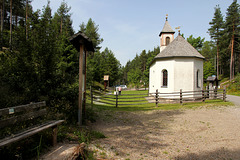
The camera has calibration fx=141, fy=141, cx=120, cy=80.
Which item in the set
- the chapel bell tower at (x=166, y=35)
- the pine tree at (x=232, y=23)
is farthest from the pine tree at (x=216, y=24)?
the chapel bell tower at (x=166, y=35)

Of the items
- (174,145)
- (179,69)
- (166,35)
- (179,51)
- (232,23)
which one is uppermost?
(232,23)

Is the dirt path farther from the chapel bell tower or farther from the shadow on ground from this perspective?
the chapel bell tower

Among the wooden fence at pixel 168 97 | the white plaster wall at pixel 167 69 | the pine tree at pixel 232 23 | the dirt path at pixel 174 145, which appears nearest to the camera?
the dirt path at pixel 174 145

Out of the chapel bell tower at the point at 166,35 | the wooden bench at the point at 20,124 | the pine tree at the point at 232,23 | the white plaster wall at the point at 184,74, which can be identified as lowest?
the wooden bench at the point at 20,124

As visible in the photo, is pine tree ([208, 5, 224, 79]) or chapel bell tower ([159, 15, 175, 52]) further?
pine tree ([208, 5, 224, 79])

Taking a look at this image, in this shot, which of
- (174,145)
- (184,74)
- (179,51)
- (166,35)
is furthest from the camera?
(166,35)

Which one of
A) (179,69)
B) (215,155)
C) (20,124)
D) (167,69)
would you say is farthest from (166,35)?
(20,124)

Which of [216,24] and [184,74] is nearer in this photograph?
[184,74]

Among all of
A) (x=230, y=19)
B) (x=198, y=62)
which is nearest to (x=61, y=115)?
(x=198, y=62)

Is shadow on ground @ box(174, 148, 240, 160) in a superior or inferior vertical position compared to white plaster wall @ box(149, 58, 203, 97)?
A: inferior

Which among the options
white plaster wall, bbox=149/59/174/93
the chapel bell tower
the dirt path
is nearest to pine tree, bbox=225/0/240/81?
the chapel bell tower

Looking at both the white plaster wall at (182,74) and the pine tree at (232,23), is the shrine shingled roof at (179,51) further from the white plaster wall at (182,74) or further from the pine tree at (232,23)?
the pine tree at (232,23)

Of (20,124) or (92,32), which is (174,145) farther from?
(92,32)

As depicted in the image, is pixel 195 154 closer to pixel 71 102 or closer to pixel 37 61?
pixel 71 102
